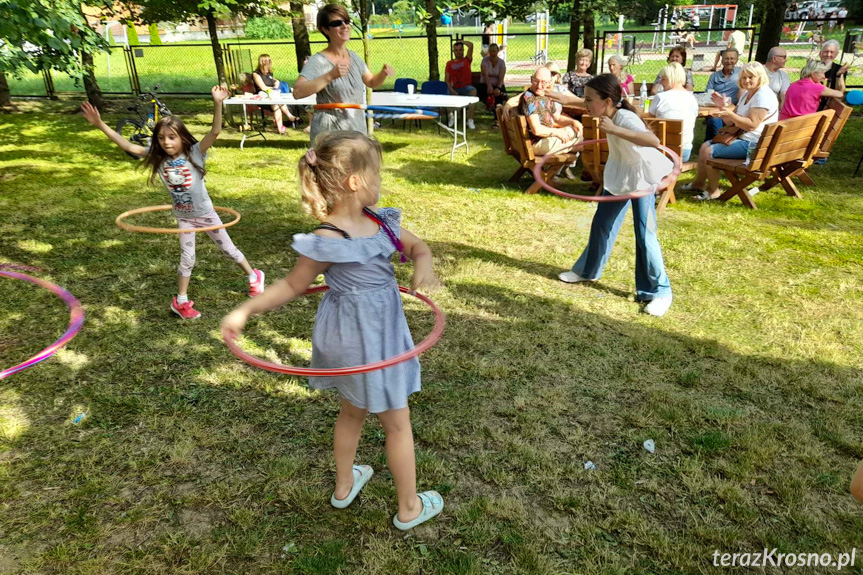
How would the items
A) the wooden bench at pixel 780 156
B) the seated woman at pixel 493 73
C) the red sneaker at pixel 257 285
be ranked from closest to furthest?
the red sneaker at pixel 257 285
the wooden bench at pixel 780 156
the seated woman at pixel 493 73

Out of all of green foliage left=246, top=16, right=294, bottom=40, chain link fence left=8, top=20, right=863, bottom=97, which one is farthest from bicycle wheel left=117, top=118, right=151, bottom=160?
green foliage left=246, top=16, right=294, bottom=40

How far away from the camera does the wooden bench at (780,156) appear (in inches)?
279

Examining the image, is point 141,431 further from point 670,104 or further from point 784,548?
point 670,104

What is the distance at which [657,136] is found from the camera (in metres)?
6.89

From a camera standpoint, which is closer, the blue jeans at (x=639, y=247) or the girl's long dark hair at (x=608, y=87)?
the girl's long dark hair at (x=608, y=87)

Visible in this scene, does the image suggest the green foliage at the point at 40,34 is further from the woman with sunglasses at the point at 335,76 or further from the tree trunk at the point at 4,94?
the tree trunk at the point at 4,94

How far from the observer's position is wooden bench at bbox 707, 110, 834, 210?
7090mm

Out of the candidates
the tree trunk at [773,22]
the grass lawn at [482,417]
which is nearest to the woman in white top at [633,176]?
the grass lawn at [482,417]

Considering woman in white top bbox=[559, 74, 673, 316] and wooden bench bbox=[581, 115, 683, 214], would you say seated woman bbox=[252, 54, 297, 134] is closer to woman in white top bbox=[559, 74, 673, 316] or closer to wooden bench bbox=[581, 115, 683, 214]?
wooden bench bbox=[581, 115, 683, 214]

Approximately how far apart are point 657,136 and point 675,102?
59 centimetres

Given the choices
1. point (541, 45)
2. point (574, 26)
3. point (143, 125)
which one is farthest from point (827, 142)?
point (541, 45)

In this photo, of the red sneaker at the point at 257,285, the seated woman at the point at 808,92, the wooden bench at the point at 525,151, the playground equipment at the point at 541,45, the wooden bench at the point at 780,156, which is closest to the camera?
the red sneaker at the point at 257,285

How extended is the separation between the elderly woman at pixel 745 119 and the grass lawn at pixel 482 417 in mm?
1126

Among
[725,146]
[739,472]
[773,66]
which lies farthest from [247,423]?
[773,66]
